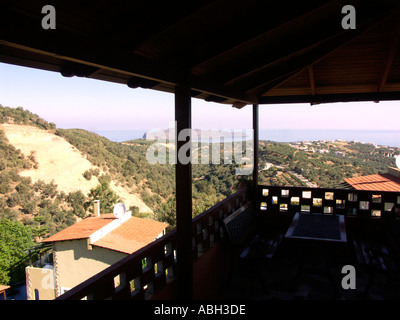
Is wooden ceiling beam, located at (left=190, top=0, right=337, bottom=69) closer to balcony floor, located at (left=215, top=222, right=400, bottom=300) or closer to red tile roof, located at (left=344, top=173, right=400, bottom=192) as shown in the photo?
balcony floor, located at (left=215, top=222, right=400, bottom=300)

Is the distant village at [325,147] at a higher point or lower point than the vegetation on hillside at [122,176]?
higher

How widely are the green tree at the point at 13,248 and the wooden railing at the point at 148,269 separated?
28963 millimetres

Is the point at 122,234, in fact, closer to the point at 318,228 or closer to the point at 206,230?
the point at 206,230

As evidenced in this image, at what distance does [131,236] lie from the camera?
18672 millimetres

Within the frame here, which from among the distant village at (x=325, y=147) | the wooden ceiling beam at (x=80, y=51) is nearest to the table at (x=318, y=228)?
the wooden ceiling beam at (x=80, y=51)

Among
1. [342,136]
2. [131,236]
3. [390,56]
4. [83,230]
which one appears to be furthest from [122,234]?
[390,56]

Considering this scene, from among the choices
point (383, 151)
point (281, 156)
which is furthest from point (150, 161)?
point (383, 151)

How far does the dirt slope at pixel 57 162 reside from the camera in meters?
34.9

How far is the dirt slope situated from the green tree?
7.21 m

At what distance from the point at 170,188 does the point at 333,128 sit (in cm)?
1815

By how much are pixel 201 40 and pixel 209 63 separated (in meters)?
0.61

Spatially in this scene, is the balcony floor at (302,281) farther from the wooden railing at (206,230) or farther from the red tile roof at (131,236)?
the red tile roof at (131,236)
